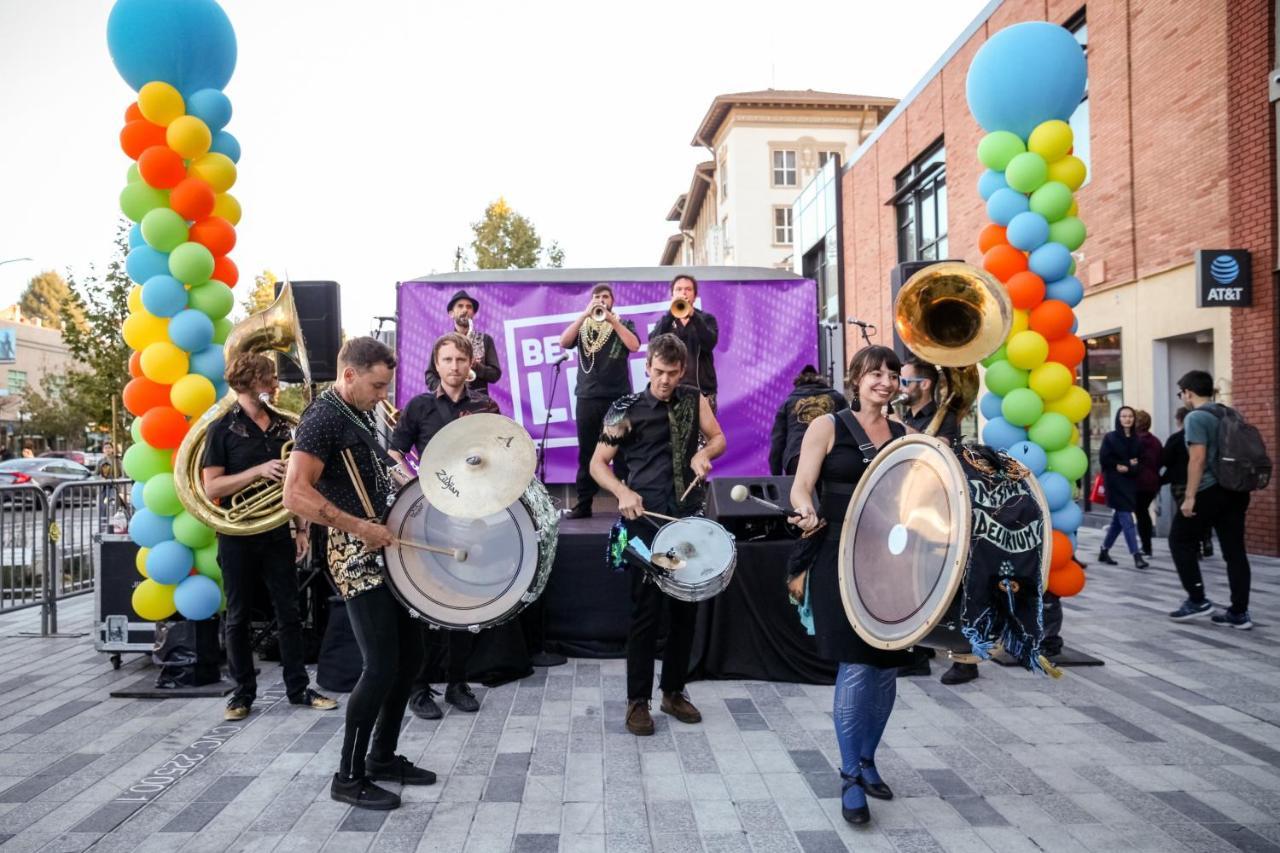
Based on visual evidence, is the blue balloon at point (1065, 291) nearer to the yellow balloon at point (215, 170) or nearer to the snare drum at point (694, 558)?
the snare drum at point (694, 558)

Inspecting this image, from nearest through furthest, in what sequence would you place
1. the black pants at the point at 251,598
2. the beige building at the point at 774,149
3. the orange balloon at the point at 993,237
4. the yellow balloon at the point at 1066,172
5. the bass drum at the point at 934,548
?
the bass drum at the point at 934,548 < the black pants at the point at 251,598 < the yellow balloon at the point at 1066,172 < the orange balloon at the point at 993,237 < the beige building at the point at 774,149

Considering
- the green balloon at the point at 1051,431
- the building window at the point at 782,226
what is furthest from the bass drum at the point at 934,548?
the building window at the point at 782,226

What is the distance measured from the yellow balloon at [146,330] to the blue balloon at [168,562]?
129 centimetres

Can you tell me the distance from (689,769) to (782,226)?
38.4m

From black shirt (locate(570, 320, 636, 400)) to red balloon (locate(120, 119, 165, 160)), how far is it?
3133mm

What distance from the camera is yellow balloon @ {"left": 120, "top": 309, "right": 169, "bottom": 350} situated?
5.61 m

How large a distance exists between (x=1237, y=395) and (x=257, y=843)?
37.6 feet

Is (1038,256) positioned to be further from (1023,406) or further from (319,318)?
(319,318)

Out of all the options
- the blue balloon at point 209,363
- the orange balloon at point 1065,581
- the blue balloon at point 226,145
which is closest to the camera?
the blue balloon at point 209,363

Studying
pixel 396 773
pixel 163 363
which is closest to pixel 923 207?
pixel 163 363

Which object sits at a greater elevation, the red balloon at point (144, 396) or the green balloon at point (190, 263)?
the green balloon at point (190, 263)

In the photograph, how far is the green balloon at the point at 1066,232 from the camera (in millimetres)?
6094

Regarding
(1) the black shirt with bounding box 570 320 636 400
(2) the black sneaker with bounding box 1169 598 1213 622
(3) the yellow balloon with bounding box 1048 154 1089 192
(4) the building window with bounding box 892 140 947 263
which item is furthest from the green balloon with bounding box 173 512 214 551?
(4) the building window with bounding box 892 140 947 263

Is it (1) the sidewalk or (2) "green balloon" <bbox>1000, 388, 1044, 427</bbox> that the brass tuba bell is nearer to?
(1) the sidewalk
